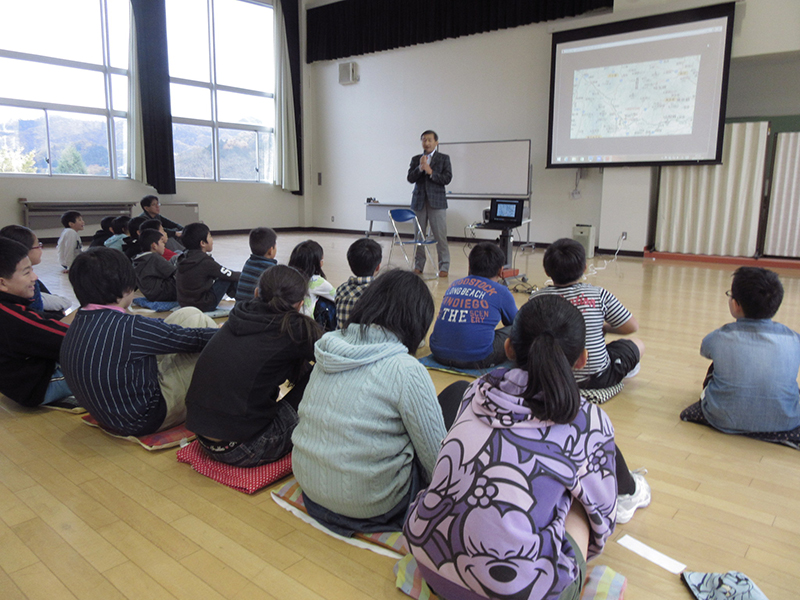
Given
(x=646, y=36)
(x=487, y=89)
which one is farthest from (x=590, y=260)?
(x=487, y=89)

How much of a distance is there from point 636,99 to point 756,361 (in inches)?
228

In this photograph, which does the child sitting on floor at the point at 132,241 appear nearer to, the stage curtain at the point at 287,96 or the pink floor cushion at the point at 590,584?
the pink floor cushion at the point at 590,584

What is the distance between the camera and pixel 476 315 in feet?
8.86

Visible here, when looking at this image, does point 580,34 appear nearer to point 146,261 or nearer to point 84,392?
point 146,261

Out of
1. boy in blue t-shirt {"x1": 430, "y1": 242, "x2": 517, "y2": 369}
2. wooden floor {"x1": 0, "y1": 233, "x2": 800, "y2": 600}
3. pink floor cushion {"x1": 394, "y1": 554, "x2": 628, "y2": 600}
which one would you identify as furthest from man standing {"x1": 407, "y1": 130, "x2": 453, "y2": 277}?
pink floor cushion {"x1": 394, "y1": 554, "x2": 628, "y2": 600}

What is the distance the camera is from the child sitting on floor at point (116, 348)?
1.81 meters

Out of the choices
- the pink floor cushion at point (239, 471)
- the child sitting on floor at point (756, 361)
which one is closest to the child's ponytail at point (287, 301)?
the pink floor cushion at point (239, 471)

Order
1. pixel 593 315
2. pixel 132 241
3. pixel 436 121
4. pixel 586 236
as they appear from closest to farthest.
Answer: pixel 593 315 < pixel 132 241 < pixel 586 236 < pixel 436 121

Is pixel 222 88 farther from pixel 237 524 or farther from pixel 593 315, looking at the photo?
pixel 237 524

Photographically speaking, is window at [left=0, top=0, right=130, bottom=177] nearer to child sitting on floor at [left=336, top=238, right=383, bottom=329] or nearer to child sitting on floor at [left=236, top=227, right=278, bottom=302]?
child sitting on floor at [left=236, top=227, right=278, bottom=302]

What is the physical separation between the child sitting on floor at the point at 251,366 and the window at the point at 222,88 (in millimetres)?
8896

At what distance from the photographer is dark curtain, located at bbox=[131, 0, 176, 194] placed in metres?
8.64

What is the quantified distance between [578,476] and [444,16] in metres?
8.97

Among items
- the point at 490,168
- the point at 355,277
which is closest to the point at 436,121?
the point at 490,168
